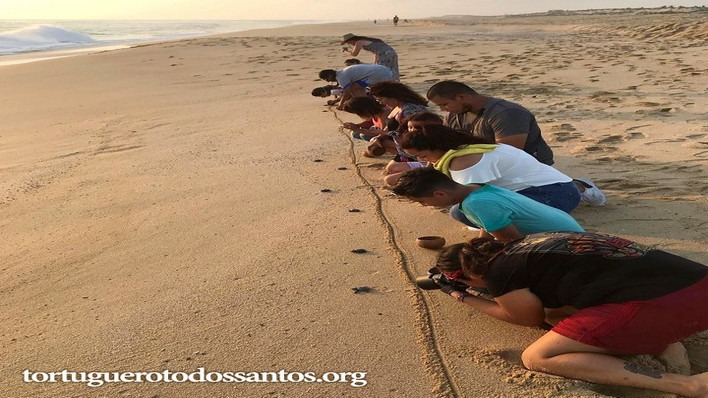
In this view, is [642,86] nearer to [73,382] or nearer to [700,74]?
[700,74]

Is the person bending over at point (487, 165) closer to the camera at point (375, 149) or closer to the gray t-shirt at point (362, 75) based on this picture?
the camera at point (375, 149)

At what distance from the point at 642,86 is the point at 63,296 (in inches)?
278

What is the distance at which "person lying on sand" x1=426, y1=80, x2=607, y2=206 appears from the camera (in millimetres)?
3902

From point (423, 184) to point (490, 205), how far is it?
0.96 feet

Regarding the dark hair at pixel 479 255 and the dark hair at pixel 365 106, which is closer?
the dark hair at pixel 479 255

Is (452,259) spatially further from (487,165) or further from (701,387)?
(701,387)

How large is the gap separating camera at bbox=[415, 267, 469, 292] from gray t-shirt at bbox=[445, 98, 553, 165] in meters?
1.51

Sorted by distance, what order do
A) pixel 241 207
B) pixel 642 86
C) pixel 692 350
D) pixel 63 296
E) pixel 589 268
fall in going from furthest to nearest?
pixel 642 86 → pixel 241 207 → pixel 63 296 → pixel 692 350 → pixel 589 268

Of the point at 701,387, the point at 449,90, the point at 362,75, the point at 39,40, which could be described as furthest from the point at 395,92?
the point at 39,40

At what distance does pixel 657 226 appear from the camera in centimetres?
349

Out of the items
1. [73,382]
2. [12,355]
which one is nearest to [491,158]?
[73,382]

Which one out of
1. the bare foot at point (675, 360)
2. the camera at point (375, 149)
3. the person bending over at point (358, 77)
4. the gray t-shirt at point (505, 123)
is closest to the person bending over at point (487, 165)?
the gray t-shirt at point (505, 123)

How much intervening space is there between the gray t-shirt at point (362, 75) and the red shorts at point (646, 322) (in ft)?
15.9

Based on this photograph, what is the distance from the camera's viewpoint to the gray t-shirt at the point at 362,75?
6.57 meters
